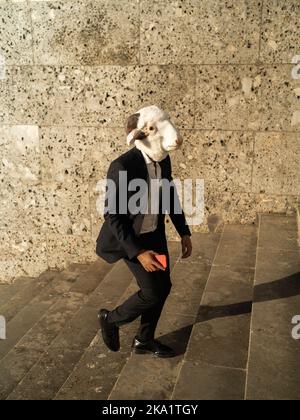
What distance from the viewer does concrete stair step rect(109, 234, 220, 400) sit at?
102 inches

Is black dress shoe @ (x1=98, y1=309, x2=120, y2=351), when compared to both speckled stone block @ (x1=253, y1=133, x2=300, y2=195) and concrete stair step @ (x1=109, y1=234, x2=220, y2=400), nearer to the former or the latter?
concrete stair step @ (x1=109, y1=234, x2=220, y2=400)

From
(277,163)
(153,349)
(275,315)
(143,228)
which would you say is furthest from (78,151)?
(275,315)

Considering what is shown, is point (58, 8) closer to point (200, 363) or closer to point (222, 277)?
point (222, 277)

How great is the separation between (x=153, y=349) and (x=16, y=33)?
423 cm

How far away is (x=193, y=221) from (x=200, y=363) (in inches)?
102

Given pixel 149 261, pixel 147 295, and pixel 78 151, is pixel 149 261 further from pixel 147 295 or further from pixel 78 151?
pixel 78 151

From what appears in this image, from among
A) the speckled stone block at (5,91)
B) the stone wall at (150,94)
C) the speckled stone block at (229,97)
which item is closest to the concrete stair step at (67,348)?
the stone wall at (150,94)

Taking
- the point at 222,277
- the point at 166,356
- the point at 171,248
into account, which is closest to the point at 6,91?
the point at 171,248

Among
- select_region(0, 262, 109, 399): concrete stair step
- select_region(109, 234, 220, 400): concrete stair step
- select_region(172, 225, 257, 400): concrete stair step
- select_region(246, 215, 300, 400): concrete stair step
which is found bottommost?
select_region(0, 262, 109, 399): concrete stair step

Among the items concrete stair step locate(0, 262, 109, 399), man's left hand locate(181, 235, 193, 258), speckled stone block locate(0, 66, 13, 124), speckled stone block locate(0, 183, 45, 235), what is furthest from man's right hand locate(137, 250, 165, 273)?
speckled stone block locate(0, 66, 13, 124)

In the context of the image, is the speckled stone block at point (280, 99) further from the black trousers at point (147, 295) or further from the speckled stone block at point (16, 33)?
the speckled stone block at point (16, 33)

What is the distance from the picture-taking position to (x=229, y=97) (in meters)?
4.76

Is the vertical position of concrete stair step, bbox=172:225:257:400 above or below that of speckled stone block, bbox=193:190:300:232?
below

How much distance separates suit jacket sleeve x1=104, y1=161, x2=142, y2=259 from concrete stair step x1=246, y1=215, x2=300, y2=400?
1023 mm
